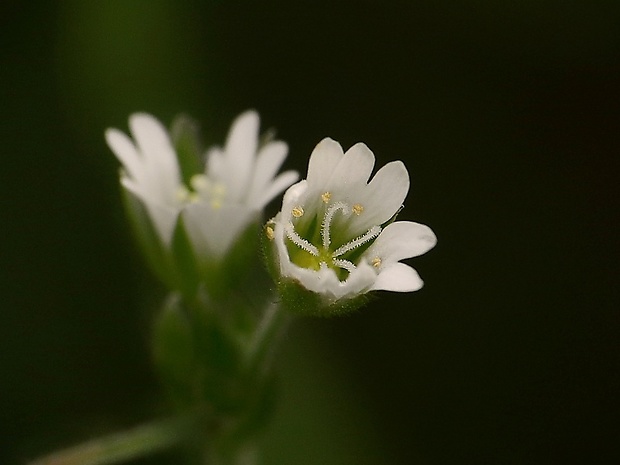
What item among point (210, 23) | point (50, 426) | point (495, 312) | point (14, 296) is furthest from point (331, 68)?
point (50, 426)

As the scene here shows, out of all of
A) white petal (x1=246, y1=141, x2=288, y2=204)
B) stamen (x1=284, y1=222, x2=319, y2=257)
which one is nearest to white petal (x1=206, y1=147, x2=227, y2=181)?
white petal (x1=246, y1=141, x2=288, y2=204)

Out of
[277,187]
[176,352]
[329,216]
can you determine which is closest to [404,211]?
[277,187]

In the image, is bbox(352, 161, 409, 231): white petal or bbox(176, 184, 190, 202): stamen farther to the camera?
bbox(176, 184, 190, 202): stamen

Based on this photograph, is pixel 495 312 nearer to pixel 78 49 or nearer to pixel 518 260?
pixel 518 260

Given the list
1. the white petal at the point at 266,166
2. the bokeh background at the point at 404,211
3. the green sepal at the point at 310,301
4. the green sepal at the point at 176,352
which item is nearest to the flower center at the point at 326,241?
the green sepal at the point at 310,301

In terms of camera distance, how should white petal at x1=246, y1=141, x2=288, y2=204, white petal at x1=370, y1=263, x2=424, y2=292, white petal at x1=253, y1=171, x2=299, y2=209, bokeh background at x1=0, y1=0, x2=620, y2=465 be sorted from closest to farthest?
white petal at x1=370, y1=263, x2=424, y2=292
white petal at x1=253, y1=171, x2=299, y2=209
white petal at x1=246, y1=141, x2=288, y2=204
bokeh background at x1=0, y1=0, x2=620, y2=465

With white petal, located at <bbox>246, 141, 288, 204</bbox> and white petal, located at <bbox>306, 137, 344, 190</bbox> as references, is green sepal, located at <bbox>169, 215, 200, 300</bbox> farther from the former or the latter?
white petal, located at <bbox>306, 137, 344, 190</bbox>

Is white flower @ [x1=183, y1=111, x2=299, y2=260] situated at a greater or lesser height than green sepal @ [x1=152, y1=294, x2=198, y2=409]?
greater

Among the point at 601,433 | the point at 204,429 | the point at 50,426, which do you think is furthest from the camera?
the point at 601,433
